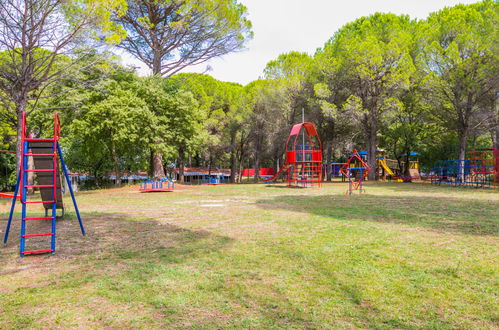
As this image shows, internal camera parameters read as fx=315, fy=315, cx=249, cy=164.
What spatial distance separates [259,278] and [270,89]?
29357 mm

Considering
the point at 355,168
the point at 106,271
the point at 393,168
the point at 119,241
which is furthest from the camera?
the point at 393,168

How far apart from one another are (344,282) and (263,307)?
3.92 feet

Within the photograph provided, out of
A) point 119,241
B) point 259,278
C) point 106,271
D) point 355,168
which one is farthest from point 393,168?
point 106,271

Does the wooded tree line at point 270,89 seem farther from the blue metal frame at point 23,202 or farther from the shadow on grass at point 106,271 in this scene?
the shadow on grass at point 106,271

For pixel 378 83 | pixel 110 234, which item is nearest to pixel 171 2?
pixel 378 83

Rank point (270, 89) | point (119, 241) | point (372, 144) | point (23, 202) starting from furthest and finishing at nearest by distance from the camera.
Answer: point (270, 89)
point (372, 144)
point (119, 241)
point (23, 202)

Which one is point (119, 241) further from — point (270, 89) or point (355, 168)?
point (270, 89)

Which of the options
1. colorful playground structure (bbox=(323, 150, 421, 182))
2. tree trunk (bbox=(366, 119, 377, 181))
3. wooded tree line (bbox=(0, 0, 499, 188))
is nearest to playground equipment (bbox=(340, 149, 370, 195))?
tree trunk (bbox=(366, 119, 377, 181))

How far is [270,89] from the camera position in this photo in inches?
1254

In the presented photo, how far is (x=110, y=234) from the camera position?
263 inches

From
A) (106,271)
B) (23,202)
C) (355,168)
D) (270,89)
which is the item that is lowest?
(106,271)

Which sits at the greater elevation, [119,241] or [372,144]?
[372,144]

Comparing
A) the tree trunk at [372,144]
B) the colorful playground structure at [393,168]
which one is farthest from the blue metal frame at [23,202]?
the colorful playground structure at [393,168]

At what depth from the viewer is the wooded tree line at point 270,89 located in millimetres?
21016
